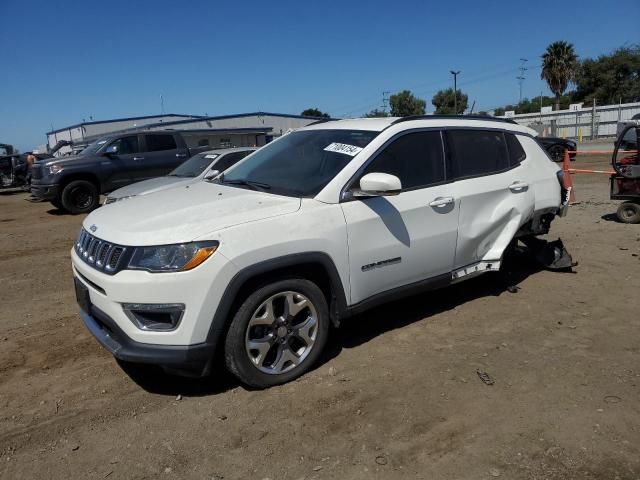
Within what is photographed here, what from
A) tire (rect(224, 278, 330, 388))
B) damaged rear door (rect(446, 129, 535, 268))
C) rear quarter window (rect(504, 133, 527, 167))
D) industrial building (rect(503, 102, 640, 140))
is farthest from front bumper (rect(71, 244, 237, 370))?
industrial building (rect(503, 102, 640, 140))

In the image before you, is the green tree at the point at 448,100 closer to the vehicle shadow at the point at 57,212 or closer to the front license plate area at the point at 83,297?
the vehicle shadow at the point at 57,212

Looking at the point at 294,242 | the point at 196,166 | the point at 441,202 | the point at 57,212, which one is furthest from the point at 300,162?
the point at 57,212

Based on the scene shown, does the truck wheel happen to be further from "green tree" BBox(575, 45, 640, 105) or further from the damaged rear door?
"green tree" BBox(575, 45, 640, 105)

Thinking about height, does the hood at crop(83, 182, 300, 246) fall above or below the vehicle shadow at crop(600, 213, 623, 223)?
above

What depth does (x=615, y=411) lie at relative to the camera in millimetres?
3109

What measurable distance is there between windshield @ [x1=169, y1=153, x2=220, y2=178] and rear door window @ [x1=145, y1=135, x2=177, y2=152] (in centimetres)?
346

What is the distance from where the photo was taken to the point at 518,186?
16.1ft

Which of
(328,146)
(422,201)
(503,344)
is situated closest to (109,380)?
(328,146)

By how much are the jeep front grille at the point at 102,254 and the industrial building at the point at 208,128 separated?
2935cm

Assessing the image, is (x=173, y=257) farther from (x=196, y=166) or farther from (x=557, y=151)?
(x=557, y=151)

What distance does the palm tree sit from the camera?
183ft

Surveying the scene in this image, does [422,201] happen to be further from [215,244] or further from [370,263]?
[215,244]

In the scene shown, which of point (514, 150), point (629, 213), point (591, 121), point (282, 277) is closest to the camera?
point (282, 277)

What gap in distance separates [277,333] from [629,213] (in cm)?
738
